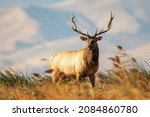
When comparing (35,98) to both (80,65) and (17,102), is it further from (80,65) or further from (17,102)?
(80,65)

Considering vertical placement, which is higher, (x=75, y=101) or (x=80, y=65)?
(x=80, y=65)

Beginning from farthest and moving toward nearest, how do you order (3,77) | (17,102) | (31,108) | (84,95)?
1. (3,77)
2. (17,102)
3. (31,108)
4. (84,95)

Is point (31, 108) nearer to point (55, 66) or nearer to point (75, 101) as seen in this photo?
point (75, 101)

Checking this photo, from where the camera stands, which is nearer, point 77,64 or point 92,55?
point 92,55

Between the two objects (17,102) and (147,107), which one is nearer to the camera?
(147,107)

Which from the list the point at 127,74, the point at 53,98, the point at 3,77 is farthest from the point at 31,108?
the point at 3,77

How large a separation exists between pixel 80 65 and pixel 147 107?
9.87 m

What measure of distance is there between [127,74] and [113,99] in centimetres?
90

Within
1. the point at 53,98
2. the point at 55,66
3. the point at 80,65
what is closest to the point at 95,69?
the point at 80,65

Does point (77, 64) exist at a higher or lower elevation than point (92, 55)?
lower

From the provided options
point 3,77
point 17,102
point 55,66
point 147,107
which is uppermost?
point 55,66

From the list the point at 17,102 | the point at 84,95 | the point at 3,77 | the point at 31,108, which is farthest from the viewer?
the point at 3,77

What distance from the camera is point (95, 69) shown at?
17094 millimetres

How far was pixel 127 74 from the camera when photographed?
8008 mm
